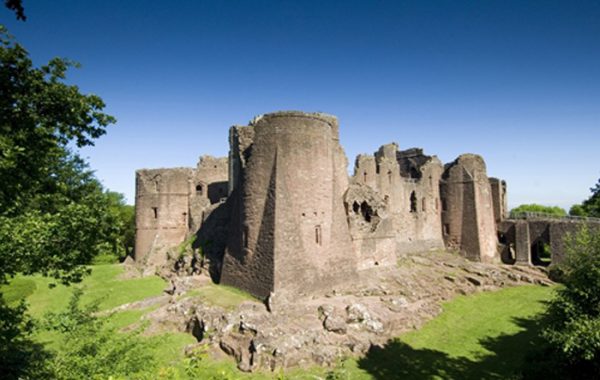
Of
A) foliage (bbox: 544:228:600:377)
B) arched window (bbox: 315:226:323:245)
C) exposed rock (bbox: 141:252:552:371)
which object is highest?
arched window (bbox: 315:226:323:245)

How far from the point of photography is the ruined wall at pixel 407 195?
29797mm

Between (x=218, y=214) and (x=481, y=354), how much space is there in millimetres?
17973

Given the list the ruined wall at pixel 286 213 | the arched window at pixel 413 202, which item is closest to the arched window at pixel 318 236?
the ruined wall at pixel 286 213

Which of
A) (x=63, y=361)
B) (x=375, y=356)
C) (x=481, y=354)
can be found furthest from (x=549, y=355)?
(x=63, y=361)

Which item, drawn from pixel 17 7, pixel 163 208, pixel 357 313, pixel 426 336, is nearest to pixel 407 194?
pixel 426 336

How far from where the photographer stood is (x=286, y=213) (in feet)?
59.8

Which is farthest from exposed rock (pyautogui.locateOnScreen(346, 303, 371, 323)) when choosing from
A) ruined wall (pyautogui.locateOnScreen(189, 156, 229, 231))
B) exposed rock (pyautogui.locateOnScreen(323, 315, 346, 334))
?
ruined wall (pyautogui.locateOnScreen(189, 156, 229, 231))

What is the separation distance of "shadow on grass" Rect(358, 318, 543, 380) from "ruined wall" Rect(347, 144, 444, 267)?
10286 mm

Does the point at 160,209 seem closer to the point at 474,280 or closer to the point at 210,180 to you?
the point at 210,180

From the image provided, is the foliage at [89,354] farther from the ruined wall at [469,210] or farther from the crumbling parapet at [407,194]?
the ruined wall at [469,210]

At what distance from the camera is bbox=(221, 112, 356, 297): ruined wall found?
17.9 m

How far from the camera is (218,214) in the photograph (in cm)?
2516

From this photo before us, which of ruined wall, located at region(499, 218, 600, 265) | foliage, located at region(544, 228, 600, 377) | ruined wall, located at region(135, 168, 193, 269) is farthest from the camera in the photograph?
ruined wall, located at region(499, 218, 600, 265)

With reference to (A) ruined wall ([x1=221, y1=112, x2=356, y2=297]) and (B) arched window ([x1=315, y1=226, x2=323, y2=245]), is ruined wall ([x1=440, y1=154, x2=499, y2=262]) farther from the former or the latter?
(B) arched window ([x1=315, y1=226, x2=323, y2=245])
